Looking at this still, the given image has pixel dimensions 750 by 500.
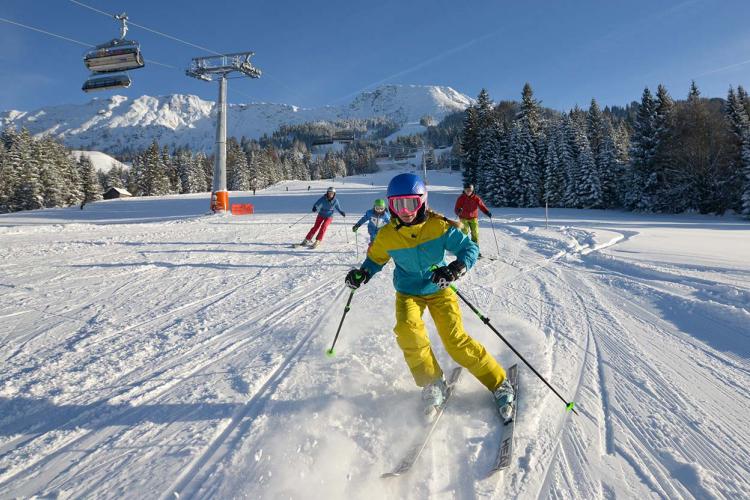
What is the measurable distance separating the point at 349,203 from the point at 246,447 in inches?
1301

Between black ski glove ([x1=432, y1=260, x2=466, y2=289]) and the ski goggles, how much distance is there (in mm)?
558

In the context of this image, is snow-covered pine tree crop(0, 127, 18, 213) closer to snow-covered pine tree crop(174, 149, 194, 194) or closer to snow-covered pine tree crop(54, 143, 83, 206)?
snow-covered pine tree crop(54, 143, 83, 206)

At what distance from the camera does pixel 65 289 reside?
271 inches

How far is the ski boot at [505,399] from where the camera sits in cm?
293

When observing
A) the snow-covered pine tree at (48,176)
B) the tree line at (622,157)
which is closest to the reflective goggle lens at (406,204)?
the tree line at (622,157)

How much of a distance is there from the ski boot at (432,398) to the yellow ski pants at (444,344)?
0.25 ft

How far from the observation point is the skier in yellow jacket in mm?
3162

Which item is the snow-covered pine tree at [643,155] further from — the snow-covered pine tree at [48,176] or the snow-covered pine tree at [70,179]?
the snow-covered pine tree at [70,179]

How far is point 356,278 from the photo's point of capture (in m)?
3.68

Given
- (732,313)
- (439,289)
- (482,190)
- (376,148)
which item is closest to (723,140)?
(482,190)

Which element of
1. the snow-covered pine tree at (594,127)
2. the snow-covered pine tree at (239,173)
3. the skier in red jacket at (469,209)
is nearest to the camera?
the skier in red jacket at (469,209)

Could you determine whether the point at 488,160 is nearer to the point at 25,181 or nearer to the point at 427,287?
the point at 427,287

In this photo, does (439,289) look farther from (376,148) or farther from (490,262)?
(376,148)

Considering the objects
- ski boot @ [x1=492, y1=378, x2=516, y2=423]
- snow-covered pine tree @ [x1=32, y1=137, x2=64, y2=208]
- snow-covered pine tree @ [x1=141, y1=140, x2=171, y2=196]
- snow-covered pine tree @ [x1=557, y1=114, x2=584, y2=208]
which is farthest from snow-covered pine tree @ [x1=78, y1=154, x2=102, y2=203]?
ski boot @ [x1=492, y1=378, x2=516, y2=423]
